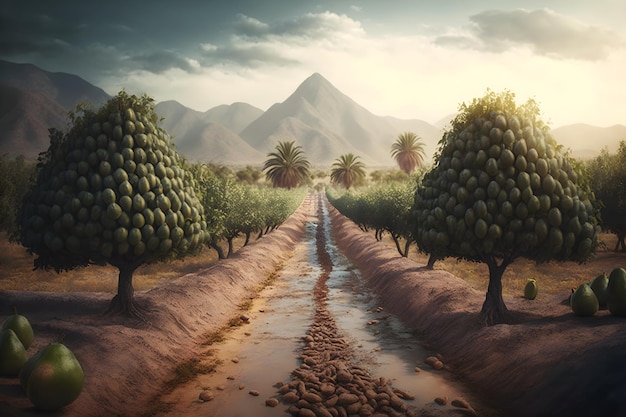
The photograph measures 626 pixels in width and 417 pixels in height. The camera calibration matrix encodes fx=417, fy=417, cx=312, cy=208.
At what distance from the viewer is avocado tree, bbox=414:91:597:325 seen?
43.5ft

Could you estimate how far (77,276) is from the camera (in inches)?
1129

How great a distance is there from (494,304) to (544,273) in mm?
17807

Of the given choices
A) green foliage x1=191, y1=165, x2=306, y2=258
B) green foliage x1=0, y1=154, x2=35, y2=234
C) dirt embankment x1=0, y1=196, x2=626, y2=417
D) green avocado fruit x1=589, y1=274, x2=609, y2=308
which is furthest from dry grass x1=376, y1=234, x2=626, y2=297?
green foliage x1=0, y1=154, x2=35, y2=234

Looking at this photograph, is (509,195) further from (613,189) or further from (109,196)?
(613,189)

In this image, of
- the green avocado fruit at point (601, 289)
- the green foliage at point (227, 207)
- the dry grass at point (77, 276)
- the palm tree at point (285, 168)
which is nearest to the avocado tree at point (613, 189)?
the green avocado fruit at point (601, 289)

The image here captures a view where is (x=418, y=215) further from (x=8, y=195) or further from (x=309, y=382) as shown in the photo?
(x=8, y=195)

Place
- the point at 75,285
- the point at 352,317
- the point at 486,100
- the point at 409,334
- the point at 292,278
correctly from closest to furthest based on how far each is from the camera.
Result: the point at 486,100
the point at 409,334
the point at 352,317
the point at 75,285
the point at 292,278

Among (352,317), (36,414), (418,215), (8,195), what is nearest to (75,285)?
(8,195)

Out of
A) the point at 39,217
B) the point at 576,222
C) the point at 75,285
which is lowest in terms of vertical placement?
the point at 75,285

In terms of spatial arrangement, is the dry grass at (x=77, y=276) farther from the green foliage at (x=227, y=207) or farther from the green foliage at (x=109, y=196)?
the green foliage at (x=109, y=196)

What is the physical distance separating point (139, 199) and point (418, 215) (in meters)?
9.99

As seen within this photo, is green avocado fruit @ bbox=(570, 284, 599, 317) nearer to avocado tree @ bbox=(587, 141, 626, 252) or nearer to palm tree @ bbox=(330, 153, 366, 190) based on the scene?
avocado tree @ bbox=(587, 141, 626, 252)

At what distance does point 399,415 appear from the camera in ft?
34.2

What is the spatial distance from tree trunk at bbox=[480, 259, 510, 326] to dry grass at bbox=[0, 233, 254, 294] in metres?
15.3
